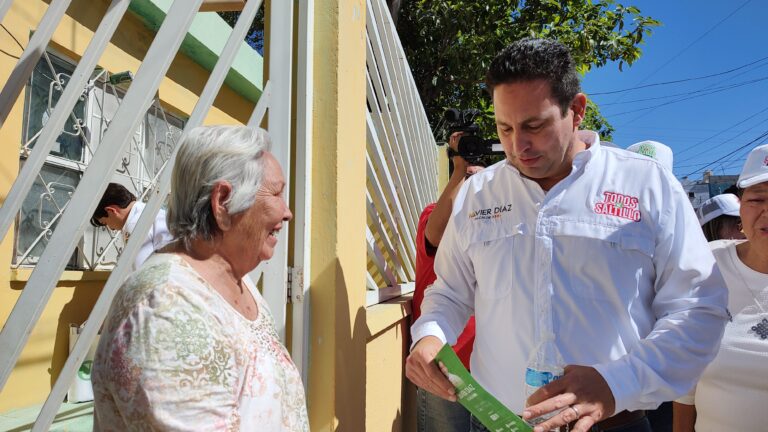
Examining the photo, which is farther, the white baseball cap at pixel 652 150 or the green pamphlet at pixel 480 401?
the white baseball cap at pixel 652 150

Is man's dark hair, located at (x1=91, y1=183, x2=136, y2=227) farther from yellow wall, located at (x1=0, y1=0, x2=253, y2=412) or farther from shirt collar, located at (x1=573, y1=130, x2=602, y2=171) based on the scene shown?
shirt collar, located at (x1=573, y1=130, x2=602, y2=171)

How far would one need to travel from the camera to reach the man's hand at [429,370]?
152cm

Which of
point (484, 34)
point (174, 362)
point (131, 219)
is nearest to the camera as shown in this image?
point (174, 362)

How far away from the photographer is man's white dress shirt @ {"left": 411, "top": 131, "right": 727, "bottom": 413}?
1.49 metres

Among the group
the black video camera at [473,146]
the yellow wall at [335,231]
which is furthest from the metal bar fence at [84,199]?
the black video camera at [473,146]

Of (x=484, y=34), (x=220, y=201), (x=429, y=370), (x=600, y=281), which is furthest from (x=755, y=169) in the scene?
(x=484, y=34)

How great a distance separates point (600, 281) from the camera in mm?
1629

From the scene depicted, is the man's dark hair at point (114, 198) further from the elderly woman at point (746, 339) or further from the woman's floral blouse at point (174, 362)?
the elderly woman at point (746, 339)

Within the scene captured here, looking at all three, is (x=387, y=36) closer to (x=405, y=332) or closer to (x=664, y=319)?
(x=405, y=332)

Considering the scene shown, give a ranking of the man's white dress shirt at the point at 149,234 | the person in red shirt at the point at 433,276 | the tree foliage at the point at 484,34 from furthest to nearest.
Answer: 1. the tree foliage at the point at 484,34
2. the man's white dress shirt at the point at 149,234
3. the person in red shirt at the point at 433,276

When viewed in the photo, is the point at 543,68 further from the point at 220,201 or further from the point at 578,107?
the point at 220,201

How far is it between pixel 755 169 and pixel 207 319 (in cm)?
193

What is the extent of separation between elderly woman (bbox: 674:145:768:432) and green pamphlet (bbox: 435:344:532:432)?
117 cm

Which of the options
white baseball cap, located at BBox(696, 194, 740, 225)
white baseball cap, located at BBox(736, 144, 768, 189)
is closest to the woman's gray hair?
white baseball cap, located at BBox(736, 144, 768, 189)
